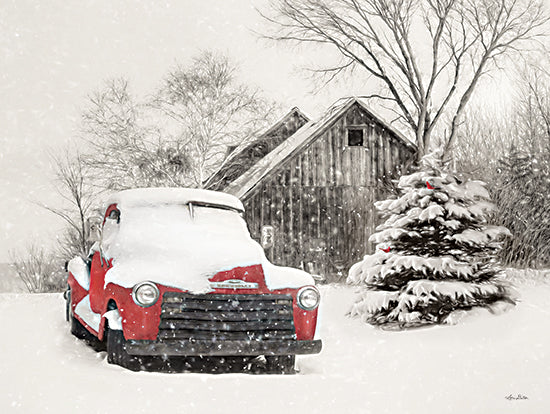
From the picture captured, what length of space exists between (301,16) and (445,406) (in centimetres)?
2566

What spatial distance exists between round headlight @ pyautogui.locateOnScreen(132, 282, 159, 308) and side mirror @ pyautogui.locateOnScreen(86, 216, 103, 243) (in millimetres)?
2295

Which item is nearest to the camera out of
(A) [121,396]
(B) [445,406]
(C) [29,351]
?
(A) [121,396]

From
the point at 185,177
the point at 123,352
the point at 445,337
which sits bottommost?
the point at 445,337

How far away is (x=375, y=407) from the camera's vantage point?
236 inches

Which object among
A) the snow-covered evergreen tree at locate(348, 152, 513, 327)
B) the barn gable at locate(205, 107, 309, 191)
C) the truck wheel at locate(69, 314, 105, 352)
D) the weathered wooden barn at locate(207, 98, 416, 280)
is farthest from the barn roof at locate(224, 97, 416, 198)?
the truck wheel at locate(69, 314, 105, 352)

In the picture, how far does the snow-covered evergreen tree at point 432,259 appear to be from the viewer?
433 inches

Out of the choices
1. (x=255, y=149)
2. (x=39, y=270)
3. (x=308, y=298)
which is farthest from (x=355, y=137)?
(x=39, y=270)

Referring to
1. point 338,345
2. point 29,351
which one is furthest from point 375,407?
point 29,351

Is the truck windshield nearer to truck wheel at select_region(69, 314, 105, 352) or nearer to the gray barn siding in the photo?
truck wheel at select_region(69, 314, 105, 352)

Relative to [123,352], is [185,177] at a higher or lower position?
higher

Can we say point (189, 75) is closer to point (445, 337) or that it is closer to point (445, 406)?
point (445, 337)

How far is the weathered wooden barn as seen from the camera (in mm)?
24109

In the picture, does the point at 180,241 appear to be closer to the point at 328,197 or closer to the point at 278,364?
the point at 278,364

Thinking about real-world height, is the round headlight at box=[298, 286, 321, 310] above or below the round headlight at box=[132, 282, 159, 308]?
below
